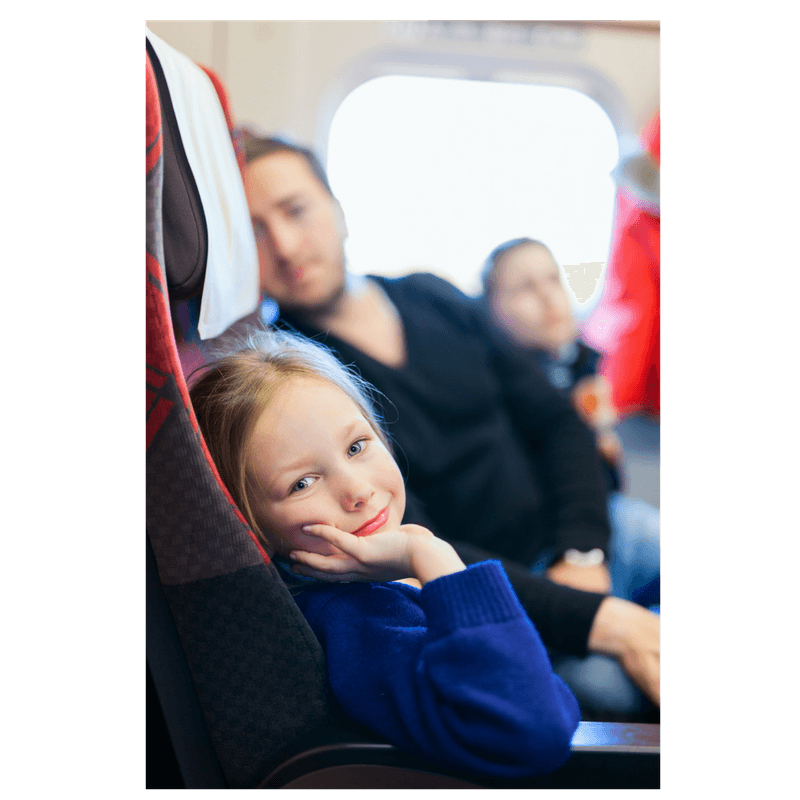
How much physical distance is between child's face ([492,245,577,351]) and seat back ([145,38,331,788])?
1.71 ft

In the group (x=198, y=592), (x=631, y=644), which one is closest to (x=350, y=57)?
(x=198, y=592)

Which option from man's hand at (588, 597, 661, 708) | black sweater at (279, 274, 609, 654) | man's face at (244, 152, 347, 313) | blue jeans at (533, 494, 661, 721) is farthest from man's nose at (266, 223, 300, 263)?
man's hand at (588, 597, 661, 708)

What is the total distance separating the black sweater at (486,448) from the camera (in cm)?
110

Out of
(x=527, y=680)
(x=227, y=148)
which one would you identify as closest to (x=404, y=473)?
(x=527, y=680)

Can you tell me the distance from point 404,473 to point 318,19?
2.60 feet

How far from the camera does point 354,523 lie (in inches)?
39.9

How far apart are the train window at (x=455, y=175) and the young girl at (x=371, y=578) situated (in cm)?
26

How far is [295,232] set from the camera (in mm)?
1083

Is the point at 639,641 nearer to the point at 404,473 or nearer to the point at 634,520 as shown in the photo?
the point at 634,520

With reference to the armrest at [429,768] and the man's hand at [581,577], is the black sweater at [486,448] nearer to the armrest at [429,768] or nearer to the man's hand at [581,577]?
the man's hand at [581,577]

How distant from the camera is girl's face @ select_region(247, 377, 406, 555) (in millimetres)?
1001

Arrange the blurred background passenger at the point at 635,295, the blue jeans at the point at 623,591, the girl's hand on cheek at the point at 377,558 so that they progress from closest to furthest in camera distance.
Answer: the girl's hand on cheek at the point at 377,558
the blue jeans at the point at 623,591
the blurred background passenger at the point at 635,295

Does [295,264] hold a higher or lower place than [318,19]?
lower

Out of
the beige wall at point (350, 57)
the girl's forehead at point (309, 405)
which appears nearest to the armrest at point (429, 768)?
the girl's forehead at point (309, 405)
